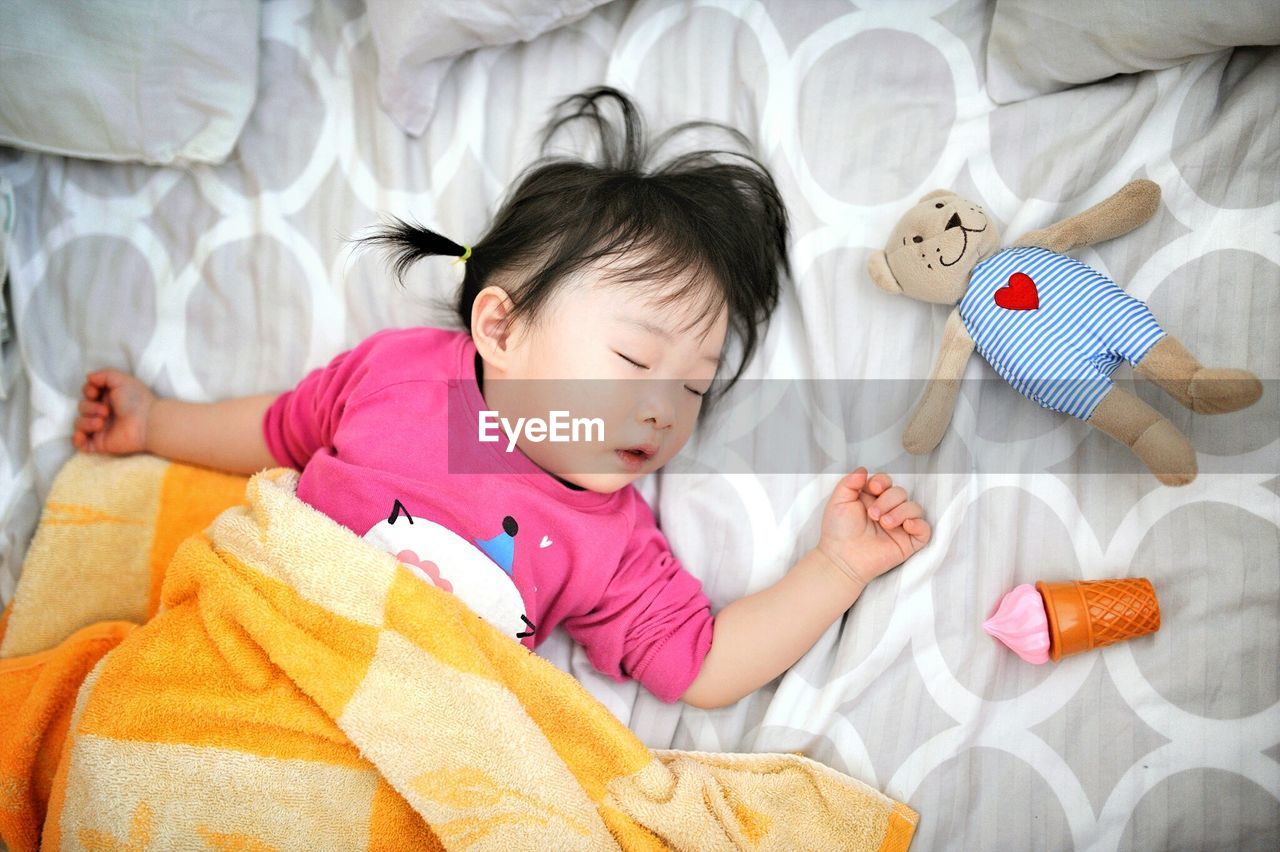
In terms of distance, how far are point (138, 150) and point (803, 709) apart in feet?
4.03

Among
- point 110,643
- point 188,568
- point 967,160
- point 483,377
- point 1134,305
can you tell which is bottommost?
point 110,643

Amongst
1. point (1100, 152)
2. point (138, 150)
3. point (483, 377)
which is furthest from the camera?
point (138, 150)

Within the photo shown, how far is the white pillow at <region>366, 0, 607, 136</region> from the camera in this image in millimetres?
1195

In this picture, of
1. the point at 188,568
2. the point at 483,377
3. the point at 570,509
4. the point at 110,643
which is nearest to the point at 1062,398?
the point at 570,509

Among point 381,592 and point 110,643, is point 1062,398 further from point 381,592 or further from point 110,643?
point 110,643

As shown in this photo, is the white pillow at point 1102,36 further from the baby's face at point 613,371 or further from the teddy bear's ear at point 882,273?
the baby's face at point 613,371

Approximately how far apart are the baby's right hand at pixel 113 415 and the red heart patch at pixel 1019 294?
3.83 feet

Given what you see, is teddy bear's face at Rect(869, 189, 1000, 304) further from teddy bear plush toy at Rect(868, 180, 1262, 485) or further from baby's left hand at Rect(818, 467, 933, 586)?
baby's left hand at Rect(818, 467, 933, 586)

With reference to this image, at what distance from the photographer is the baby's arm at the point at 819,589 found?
1.02m

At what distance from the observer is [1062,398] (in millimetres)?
921

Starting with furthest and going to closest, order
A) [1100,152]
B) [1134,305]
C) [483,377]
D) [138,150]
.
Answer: [138,150] < [483,377] < [1100,152] < [1134,305]

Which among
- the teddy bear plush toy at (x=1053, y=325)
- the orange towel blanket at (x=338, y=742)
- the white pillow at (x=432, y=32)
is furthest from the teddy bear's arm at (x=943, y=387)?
the white pillow at (x=432, y=32)

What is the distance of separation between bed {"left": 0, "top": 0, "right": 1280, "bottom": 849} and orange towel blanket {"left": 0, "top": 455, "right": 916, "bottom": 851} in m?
0.14

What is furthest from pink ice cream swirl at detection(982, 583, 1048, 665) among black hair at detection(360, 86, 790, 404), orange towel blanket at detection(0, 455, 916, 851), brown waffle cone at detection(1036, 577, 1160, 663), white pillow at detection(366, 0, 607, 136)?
white pillow at detection(366, 0, 607, 136)
